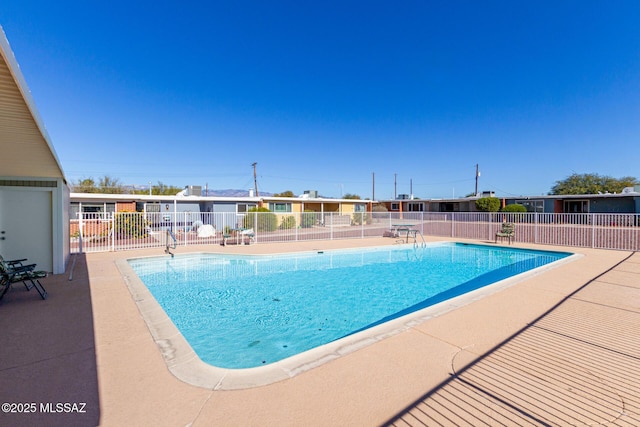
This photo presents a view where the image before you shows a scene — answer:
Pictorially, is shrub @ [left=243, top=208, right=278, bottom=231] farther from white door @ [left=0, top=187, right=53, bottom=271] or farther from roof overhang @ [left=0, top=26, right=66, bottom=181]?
roof overhang @ [left=0, top=26, right=66, bottom=181]

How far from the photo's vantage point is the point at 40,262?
719 cm

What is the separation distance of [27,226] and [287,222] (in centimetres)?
1135

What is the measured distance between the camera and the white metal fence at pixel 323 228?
40.0 ft

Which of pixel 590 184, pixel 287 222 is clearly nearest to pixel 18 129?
pixel 287 222

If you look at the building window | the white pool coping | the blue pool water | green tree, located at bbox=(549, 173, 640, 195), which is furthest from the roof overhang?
green tree, located at bbox=(549, 173, 640, 195)

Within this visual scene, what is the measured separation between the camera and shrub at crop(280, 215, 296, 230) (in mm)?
17000

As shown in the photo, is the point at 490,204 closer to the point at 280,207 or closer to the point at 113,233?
the point at 280,207

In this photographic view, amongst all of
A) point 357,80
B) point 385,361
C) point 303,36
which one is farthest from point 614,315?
point 357,80

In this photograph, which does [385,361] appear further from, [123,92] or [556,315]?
[123,92]

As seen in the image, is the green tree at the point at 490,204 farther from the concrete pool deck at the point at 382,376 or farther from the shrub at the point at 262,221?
the concrete pool deck at the point at 382,376

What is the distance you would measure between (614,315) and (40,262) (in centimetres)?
1155

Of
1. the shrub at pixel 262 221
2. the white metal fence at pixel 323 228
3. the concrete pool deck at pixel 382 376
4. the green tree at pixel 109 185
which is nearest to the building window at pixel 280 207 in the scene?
the white metal fence at pixel 323 228

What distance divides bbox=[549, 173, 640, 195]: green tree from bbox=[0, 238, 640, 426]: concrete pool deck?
159 ft

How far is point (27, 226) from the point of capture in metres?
7.03
